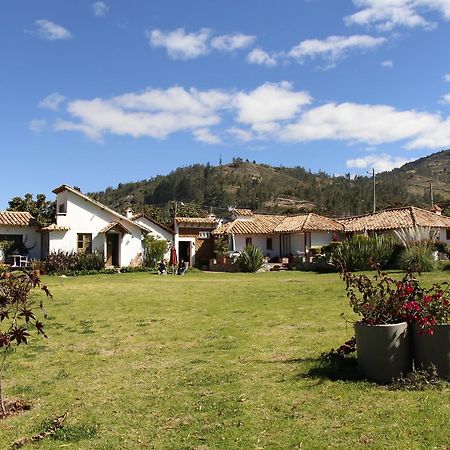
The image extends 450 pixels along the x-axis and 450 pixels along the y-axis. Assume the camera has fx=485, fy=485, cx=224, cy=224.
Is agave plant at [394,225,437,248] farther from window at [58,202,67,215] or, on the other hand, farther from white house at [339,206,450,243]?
window at [58,202,67,215]

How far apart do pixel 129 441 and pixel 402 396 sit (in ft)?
9.32

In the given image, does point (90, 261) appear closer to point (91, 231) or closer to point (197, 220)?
point (91, 231)

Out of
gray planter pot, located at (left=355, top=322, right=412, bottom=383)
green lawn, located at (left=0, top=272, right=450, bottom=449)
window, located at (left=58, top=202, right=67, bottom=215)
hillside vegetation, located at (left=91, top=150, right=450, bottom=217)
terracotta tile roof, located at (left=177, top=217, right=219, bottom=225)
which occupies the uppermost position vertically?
hillside vegetation, located at (left=91, top=150, right=450, bottom=217)

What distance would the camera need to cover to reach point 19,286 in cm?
547

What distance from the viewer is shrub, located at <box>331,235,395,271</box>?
80.4 ft

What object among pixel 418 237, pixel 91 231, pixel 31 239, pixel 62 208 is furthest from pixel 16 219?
pixel 418 237

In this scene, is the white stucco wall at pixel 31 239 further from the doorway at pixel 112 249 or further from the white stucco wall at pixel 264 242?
the white stucco wall at pixel 264 242

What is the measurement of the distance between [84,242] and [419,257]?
20.4 metres

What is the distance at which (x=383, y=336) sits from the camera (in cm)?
557

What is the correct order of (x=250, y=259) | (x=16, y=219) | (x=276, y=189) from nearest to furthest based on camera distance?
(x=250, y=259) < (x=16, y=219) < (x=276, y=189)

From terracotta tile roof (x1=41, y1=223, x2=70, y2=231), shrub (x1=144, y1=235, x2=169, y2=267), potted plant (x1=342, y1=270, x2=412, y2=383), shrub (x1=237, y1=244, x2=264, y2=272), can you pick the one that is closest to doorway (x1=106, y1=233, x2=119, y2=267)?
shrub (x1=144, y1=235, x2=169, y2=267)

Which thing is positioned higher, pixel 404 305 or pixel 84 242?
pixel 84 242

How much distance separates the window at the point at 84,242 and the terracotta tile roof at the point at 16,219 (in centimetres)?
300

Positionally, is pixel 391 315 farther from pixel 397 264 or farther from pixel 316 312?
pixel 397 264
